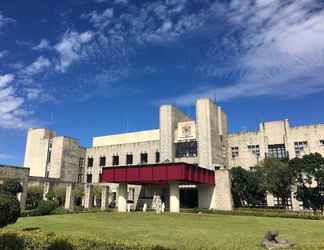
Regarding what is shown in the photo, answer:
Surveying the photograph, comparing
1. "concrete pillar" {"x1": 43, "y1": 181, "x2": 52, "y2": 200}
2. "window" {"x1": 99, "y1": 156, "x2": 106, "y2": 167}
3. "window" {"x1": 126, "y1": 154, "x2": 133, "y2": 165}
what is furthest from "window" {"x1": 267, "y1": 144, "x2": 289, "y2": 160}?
"concrete pillar" {"x1": 43, "y1": 181, "x2": 52, "y2": 200}

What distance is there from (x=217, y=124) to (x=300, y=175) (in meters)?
18.7

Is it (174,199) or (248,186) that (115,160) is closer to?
(174,199)

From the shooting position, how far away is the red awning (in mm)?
39456

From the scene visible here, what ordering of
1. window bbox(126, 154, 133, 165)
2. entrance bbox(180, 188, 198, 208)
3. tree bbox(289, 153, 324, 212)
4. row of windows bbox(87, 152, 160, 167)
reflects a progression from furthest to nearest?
window bbox(126, 154, 133, 165), row of windows bbox(87, 152, 160, 167), entrance bbox(180, 188, 198, 208), tree bbox(289, 153, 324, 212)

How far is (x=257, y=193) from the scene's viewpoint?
160ft

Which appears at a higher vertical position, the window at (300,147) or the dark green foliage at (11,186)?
the window at (300,147)

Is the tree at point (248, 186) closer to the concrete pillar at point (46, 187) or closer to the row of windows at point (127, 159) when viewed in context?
the row of windows at point (127, 159)

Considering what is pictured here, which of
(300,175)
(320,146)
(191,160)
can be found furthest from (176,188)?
(320,146)

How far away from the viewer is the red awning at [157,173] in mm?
39456

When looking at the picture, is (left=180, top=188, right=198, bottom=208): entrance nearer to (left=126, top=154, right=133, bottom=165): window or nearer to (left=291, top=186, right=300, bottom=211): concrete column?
(left=126, top=154, right=133, bottom=165): window

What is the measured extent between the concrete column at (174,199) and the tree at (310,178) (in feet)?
59.4

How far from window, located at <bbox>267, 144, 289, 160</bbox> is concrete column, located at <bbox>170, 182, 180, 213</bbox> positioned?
23489 mm

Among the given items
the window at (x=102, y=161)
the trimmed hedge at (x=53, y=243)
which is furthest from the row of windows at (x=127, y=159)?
the trimmed hedge at (x=53, y=243)

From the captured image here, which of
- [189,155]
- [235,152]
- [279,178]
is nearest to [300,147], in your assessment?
[235,152]
